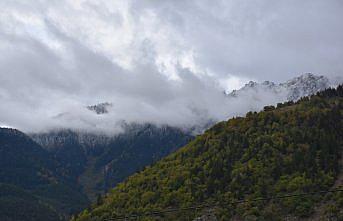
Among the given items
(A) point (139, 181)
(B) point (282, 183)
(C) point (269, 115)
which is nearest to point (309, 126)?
(C) point (269, 115)

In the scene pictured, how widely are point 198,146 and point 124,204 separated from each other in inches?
1027

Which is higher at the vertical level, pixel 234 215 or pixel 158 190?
pixel 158 190

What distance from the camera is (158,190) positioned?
135 metres

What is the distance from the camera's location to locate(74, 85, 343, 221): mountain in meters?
105

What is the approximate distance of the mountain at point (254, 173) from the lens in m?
105

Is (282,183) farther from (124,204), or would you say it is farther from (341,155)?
(124,204)

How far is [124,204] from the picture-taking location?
450 feet

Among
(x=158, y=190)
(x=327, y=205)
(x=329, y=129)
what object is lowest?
(x=327, y=205)

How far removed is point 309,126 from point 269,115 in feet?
50.3

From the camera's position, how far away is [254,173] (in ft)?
394

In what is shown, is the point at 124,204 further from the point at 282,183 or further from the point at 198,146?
the point at 282,183

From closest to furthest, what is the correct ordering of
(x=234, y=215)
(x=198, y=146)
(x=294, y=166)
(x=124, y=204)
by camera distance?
(x=234, y=215), (x=294, y=166), (x=124, y=204), (x=198, y=146)

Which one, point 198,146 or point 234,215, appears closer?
point 234,215

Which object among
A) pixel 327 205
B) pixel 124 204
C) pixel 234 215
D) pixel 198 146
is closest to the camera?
pixel 327 205
